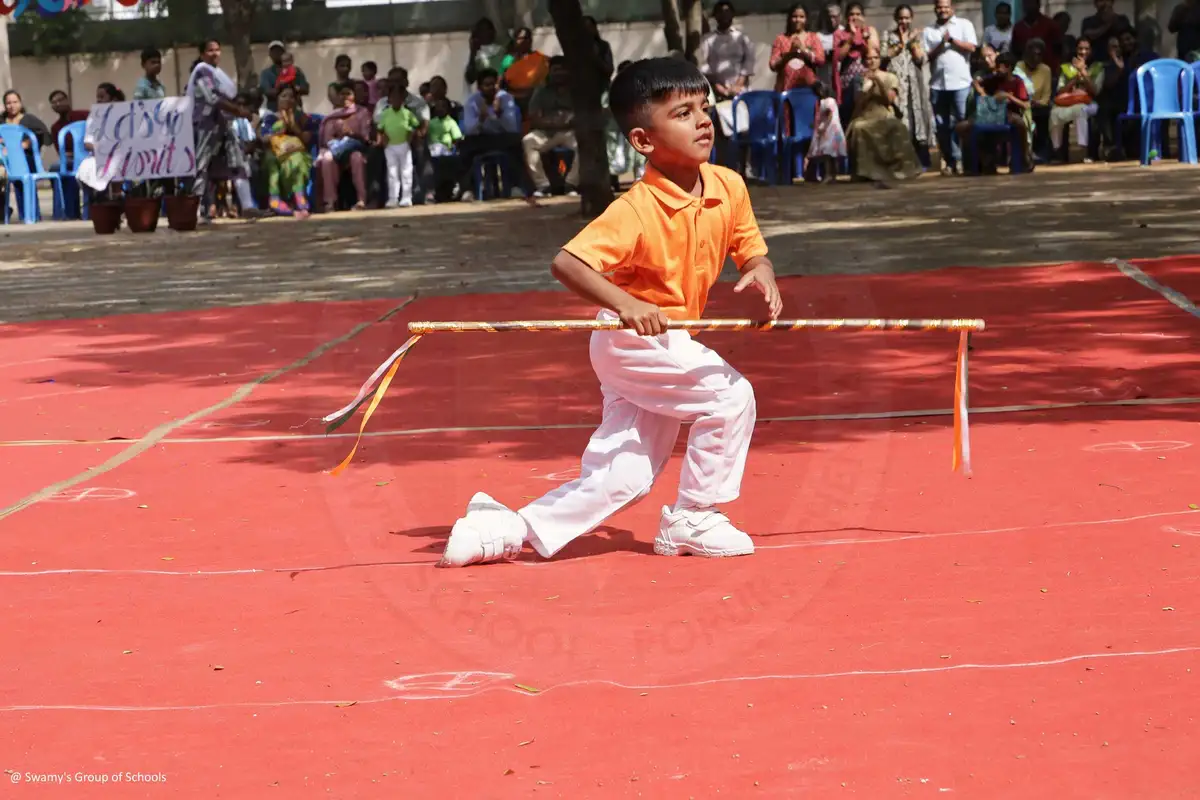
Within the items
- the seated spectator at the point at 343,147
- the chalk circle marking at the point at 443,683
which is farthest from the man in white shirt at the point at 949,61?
the chalk circle marking at the point at 443,683

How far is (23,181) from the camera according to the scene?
75.2 feet

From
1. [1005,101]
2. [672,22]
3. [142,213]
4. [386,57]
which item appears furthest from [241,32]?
[1005,101]

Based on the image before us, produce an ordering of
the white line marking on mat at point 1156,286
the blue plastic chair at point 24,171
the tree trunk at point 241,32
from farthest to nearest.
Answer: the tree trunk at point 241,32 < the blue plastic chair at point 24,171 < the white line marking on mat at point 1156,286

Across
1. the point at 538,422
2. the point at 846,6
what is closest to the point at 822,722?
the point at 538,422

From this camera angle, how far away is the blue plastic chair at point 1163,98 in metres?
20.7

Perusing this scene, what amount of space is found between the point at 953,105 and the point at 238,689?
17671 millimetres

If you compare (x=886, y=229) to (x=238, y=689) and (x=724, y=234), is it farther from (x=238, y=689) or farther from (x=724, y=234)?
(x=238, y=689)

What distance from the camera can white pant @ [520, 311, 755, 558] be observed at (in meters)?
5.37

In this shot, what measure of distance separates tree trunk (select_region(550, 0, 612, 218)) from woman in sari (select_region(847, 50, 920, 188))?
384cm

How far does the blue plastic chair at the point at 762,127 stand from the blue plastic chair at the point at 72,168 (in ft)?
26.9

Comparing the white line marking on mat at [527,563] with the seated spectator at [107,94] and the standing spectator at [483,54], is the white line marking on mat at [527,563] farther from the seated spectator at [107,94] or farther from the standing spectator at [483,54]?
the seated spectator at [107,94]

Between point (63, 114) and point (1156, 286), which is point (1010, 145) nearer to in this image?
point (1156, 286)

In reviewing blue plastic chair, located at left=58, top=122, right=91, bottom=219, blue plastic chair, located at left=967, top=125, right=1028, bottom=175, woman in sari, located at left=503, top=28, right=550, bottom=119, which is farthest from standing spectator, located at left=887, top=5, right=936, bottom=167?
blue plastic chair, located at left=58, top=122, right=91, bottom=219

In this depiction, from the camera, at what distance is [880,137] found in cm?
2088
